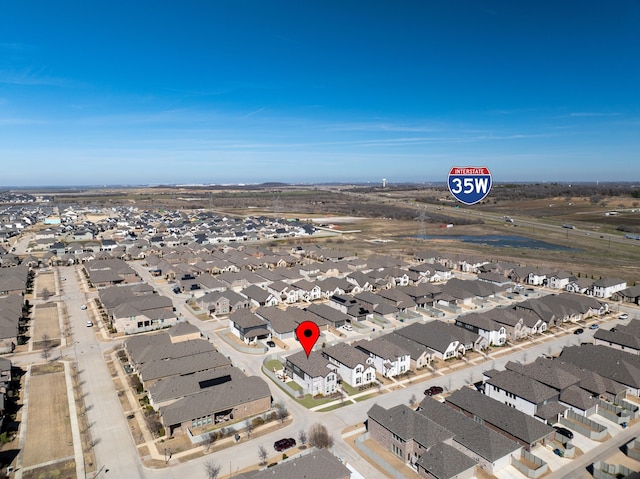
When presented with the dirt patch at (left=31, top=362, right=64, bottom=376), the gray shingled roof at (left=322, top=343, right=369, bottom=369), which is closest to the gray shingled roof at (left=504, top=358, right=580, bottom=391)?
the gray shingled roof at (left=322, top=343, right=369, bottom=369)

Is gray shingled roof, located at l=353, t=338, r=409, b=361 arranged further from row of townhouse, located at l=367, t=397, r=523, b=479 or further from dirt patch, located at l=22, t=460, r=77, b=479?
dirt patch, located at l=22, t=460, r=77, b=479

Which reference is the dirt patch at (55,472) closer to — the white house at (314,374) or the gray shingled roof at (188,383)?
the gray shingled roof at (188,383)

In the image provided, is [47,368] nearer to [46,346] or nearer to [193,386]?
[46,346]

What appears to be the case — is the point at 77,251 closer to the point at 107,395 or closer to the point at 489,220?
the point at 107,395

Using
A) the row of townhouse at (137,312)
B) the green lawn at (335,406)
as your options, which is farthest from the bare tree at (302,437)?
the row of townhouse at (137,312)

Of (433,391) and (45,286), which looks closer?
(433,391)

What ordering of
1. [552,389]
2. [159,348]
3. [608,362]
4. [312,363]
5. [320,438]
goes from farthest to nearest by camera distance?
[159,348], [608,362], [312,363], [552,389], [320,438]

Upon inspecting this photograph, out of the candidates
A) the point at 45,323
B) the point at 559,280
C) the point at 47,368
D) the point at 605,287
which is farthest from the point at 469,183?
the point at 559,280
